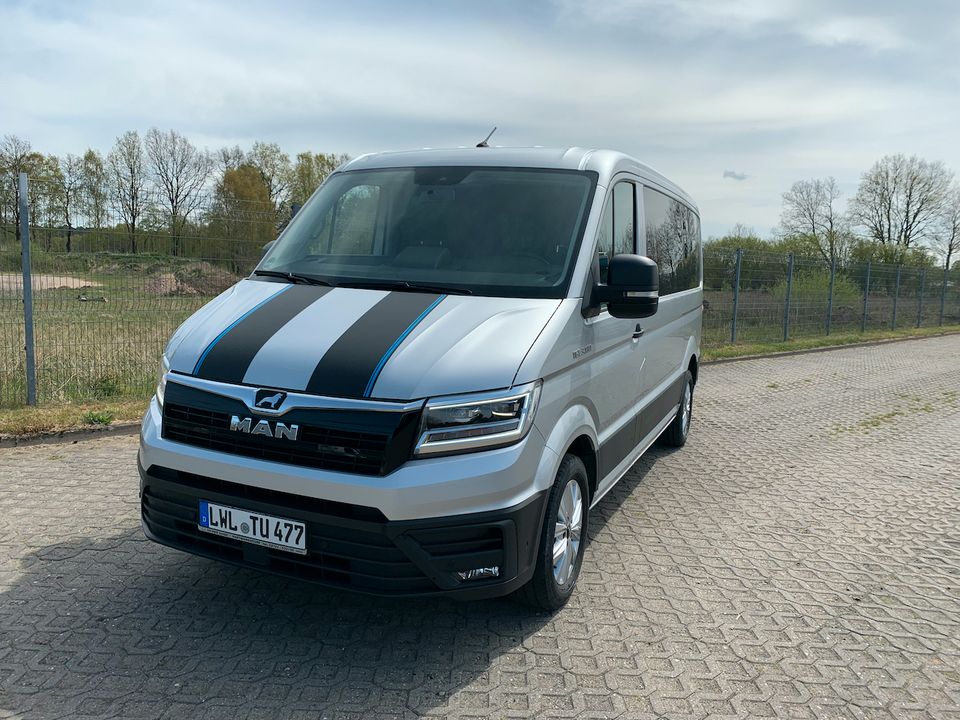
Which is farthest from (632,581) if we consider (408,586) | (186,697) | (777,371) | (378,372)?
(777,371)

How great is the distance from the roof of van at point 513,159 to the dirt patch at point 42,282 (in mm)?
4164

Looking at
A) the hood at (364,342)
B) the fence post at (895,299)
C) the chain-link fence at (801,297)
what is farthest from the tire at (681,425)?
the fence post at (895,299)

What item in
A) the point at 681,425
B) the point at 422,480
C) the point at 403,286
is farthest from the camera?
the point at 681,425

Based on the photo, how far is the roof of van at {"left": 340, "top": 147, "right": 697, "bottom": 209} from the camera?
13.5ft

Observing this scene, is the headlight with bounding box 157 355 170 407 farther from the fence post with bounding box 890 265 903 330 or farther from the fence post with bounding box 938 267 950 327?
the fence post with bounding box 938 267 950 327

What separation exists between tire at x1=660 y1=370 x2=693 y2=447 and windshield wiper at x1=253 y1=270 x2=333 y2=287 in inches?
158

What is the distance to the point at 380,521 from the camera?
2791mm

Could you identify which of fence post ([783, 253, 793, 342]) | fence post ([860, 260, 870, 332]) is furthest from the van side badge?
fence post ([860, 260, 870, 332])

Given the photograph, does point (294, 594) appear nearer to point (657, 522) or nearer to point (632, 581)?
point (632, 581)

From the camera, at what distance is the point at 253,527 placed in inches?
118

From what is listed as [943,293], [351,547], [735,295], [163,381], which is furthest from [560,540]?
[943,293]

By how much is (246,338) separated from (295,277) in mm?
734

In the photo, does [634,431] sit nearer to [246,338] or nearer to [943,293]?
[246,338]

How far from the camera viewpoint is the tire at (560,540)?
10.6 ft
